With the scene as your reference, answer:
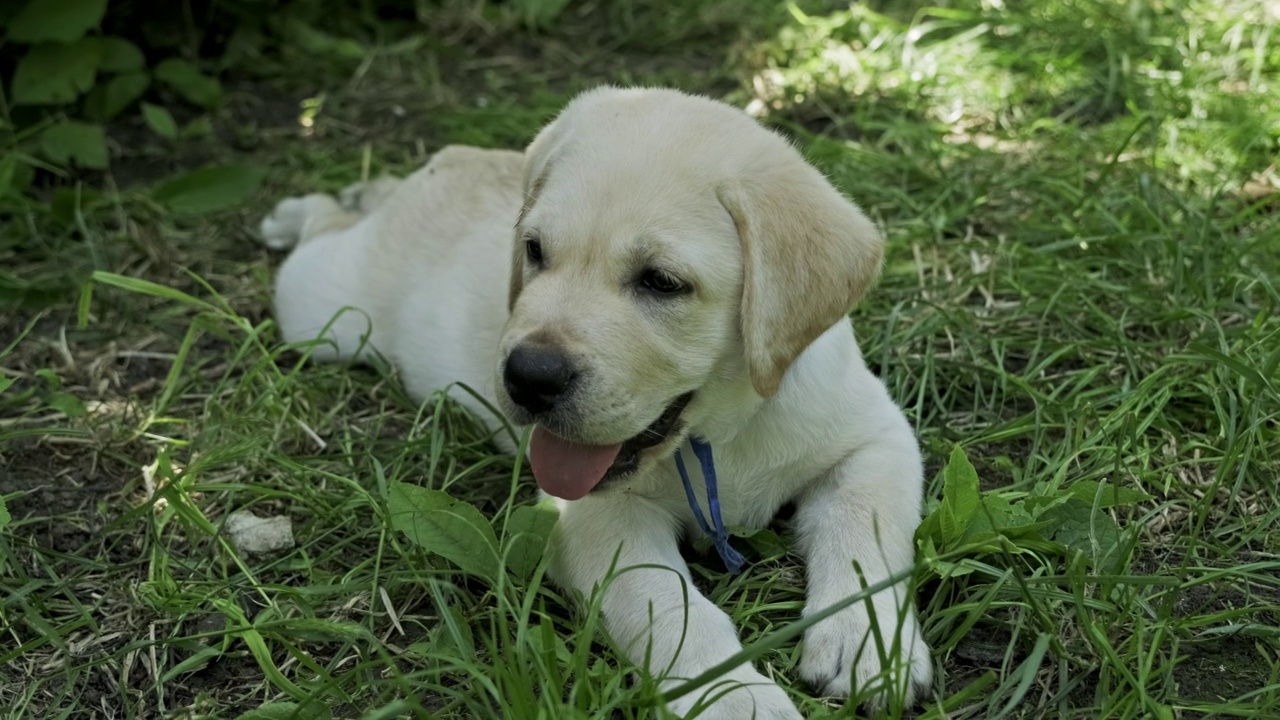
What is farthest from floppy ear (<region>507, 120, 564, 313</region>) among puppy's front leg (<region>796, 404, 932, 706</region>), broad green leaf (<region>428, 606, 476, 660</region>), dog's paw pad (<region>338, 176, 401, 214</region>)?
dog's paw pad (<region>338, 176, 401, 214</region>)

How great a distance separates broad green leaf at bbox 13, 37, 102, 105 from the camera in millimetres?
5250

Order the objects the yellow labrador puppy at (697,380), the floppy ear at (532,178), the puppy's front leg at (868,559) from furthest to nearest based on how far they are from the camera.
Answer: the floppy ear at (532,178)
the yellow labrador puppy at (697,380)
the puppy's front leg at (868,559)

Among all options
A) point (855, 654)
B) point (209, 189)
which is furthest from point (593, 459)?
point (209, 189)

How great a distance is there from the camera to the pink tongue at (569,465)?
9.72 ft

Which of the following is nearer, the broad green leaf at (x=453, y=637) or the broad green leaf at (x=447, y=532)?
the broad green leaf at (x=453, y=637)

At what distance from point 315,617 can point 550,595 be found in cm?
56

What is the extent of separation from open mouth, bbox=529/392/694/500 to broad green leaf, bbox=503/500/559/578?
2.5 inches

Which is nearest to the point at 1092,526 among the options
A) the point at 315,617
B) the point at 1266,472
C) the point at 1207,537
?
the point at 1207,537

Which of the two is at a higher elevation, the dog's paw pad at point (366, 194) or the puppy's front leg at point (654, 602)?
the puppy's front leg at point (654, 602)

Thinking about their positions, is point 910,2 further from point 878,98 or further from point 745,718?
point 745,718

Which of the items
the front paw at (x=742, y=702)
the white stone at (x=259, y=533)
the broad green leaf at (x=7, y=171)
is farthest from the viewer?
the broad green leaf at (x=7, y=171)

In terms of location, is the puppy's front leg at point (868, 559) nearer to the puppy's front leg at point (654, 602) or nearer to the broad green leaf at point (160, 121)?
the puppy's front leg at point (654, 602)

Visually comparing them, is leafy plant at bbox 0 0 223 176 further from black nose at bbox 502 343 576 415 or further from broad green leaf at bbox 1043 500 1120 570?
broad green leaf at bbox 1043 500 1120 570

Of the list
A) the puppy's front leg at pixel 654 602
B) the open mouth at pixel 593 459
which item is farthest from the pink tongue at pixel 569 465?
the puppy's front leg at pixel 654 602
